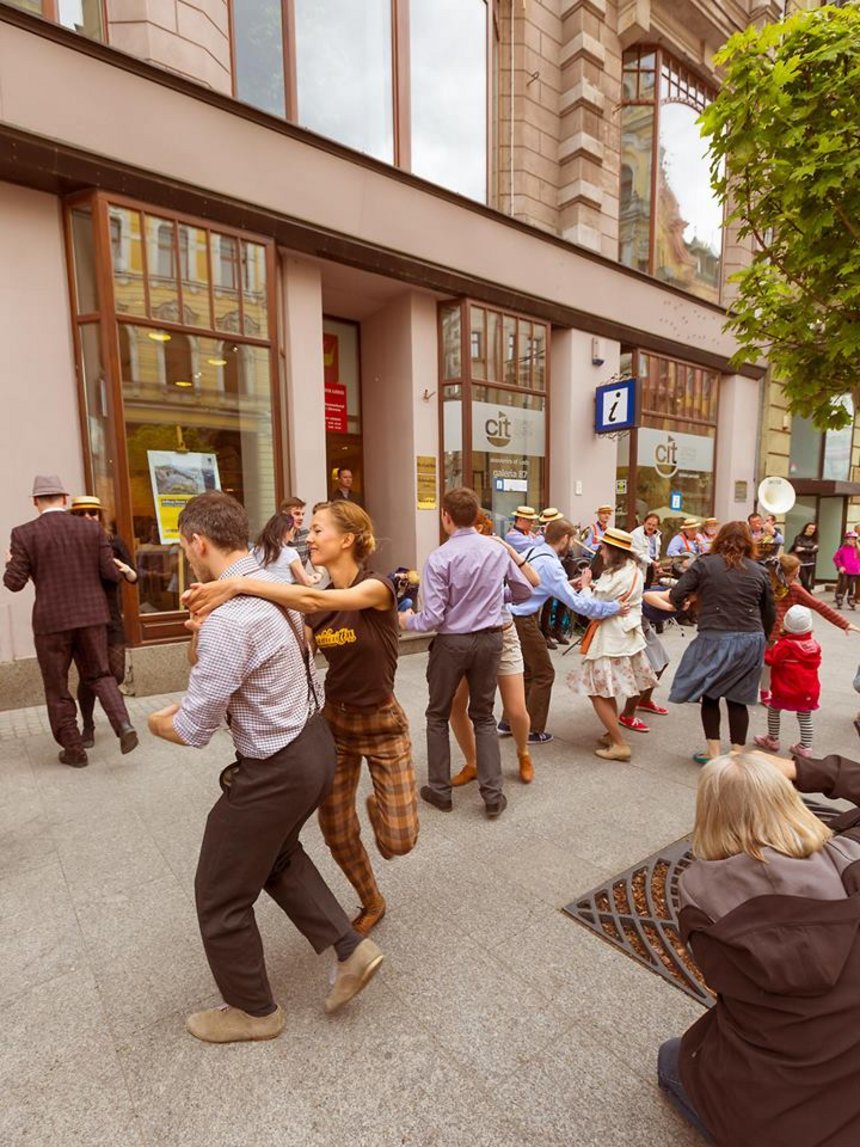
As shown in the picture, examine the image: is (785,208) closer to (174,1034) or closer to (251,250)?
(251,250)

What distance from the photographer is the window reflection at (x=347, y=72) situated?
780cm

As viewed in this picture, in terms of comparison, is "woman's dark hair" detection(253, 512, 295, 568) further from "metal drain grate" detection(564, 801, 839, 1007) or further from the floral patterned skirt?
the floral patterned skirt

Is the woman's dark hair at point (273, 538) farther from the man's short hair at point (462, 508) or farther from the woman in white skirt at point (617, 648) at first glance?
the woman in white skirt at point (617, 648)

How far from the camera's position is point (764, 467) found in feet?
50.4

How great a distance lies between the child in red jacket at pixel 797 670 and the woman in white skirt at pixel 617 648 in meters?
1.00

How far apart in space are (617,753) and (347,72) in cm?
915

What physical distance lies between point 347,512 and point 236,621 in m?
0.86

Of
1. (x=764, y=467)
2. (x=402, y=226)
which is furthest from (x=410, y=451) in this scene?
(x=764, y=467)

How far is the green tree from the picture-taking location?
14.2 feet

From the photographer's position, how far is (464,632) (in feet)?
12.5

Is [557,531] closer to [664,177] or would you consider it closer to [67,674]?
[67,674]

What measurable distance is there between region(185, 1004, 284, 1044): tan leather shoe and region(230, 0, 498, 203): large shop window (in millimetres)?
8854

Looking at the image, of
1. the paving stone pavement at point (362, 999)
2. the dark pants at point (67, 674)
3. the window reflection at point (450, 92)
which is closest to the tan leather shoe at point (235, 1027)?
the paving stone pavement at point (362, 999)

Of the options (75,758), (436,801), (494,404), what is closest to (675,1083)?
(436,801)
